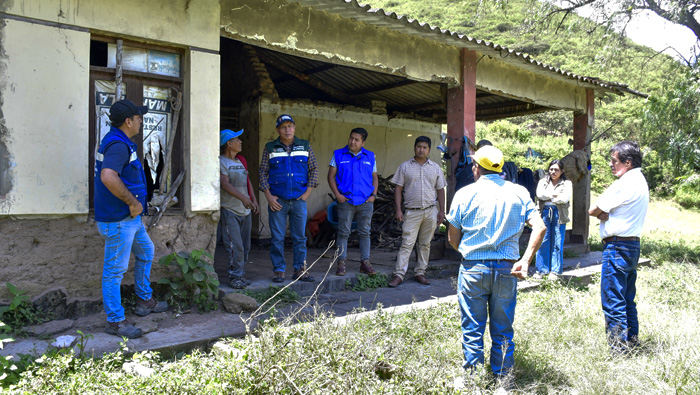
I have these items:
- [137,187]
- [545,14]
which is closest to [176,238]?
[137,187]

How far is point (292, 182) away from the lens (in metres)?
5.87

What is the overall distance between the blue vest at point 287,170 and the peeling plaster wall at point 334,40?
1170mm

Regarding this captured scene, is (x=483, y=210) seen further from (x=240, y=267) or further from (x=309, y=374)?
(x=240, y=267)

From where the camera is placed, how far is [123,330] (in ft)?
13.1

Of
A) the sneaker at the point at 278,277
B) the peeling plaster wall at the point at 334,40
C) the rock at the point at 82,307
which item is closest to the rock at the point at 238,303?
the sneaker at the point at 278,277

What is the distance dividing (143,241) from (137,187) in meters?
0.52

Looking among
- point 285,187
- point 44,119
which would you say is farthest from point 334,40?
point 44,119

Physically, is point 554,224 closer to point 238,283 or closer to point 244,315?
point 238,283

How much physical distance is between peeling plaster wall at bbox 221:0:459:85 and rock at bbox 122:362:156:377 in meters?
3.53

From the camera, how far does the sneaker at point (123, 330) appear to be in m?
3.99

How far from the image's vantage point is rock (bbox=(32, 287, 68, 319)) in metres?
4.29

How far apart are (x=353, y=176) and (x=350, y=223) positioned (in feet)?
1.97

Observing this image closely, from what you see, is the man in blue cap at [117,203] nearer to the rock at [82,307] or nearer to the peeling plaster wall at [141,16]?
the rock at [82,307]

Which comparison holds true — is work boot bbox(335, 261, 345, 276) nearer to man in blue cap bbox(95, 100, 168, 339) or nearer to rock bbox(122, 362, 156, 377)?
man in blue cap bbox(95, 100, 168, 339)
